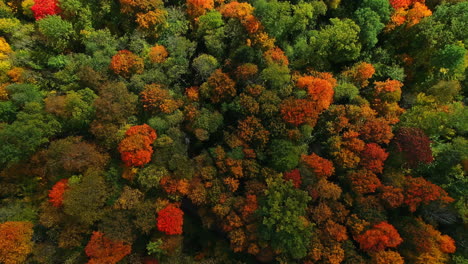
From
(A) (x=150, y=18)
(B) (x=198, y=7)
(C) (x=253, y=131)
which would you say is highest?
(B) (x=198, y=7)

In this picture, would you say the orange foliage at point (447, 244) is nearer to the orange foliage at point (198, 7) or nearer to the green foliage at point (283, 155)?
the green foliage at point (283, 155)

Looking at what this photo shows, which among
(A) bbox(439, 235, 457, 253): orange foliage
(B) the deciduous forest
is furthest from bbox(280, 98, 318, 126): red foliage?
(A) bbox(439, 235, 457, 253): orange foliage

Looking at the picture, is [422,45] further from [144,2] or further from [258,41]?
[144,2]

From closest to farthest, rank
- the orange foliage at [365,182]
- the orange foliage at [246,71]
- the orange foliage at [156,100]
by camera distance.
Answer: the orange foliage at [365,182], the orange foliage at [156,100], the orange foliage at [246,71]

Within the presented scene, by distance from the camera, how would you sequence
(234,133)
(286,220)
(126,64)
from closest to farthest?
(286,220) < (234,133) < (126,64)

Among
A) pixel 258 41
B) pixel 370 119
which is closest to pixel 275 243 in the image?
pixel 370 119

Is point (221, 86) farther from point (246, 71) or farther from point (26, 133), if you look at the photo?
point (26, 133)

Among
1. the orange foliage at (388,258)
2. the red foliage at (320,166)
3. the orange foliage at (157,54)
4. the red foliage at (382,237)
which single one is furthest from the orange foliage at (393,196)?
the orange foliage at (157,54)

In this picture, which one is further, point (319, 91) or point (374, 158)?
point (319, 91)

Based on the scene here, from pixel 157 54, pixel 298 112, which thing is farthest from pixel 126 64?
pixel 298 112
